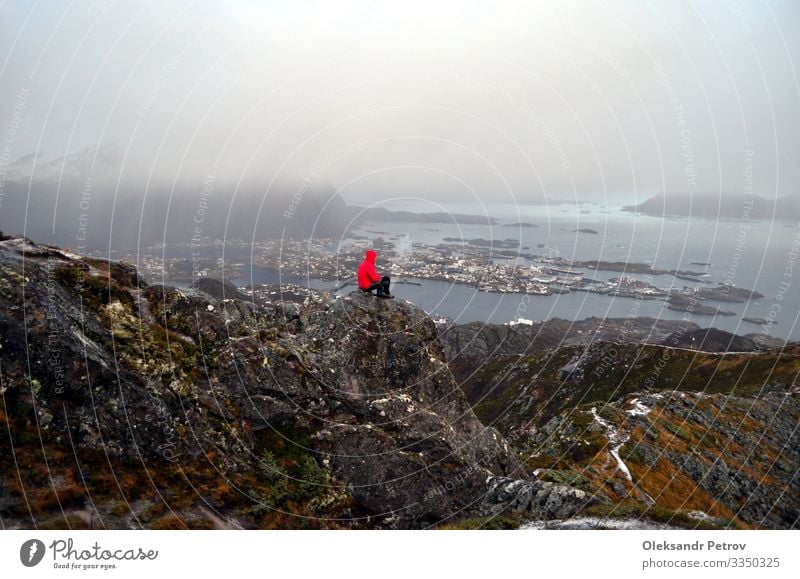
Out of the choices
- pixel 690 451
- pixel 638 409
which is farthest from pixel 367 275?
pixel 638 409

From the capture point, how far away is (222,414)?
20484 millimetres

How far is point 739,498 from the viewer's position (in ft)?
160

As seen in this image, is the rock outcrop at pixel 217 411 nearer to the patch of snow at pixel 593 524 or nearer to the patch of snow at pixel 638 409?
the patch of snow at pixel 593 524

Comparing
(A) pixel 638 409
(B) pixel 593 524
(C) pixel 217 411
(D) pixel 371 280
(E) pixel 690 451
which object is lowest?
(E) pixel 690 451

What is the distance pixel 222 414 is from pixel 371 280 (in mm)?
11533

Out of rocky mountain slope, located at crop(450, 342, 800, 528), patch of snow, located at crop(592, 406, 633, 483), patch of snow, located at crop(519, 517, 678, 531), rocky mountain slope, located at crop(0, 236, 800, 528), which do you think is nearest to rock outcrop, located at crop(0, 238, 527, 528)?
rocky mountain slope, located at crop(0, 236, 800, 528)

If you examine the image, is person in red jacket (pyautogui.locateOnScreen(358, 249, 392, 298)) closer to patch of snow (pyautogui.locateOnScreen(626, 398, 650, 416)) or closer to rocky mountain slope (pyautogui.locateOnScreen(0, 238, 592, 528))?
rocky mountain slope (pyautogui.locateOnScreen(0, 238, 592, 528))

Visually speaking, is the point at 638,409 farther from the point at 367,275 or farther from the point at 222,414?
the point at 222,414

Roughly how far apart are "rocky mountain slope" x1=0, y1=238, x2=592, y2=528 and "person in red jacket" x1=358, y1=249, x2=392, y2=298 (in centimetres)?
64

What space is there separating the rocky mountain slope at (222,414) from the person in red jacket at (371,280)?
64 cm

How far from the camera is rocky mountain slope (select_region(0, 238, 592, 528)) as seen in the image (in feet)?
52.7

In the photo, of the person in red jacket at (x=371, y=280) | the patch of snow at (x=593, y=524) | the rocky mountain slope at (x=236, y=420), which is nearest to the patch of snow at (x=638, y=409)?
the rocky mountain slope at (x=236, y=420)

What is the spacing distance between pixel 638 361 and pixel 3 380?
15155cm
